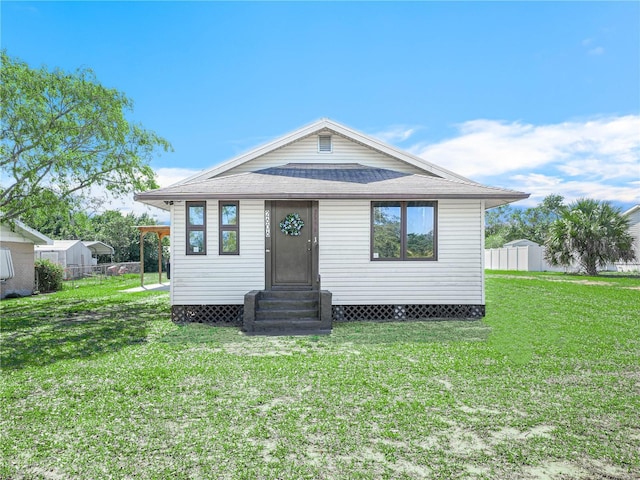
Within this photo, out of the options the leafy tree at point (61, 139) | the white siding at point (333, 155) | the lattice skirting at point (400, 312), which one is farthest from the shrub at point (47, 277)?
the lattice skirting at point (400, 312)

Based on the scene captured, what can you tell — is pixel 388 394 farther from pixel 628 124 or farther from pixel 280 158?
pixel 628 124

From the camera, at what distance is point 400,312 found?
8.80 m

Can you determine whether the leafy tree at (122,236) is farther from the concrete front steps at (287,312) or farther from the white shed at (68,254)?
the concrete front steps at (287,312)

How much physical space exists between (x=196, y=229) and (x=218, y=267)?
0.97 m

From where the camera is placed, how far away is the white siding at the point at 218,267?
8.60m

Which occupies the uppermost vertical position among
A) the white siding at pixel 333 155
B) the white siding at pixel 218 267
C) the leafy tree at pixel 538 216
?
the leafy tree at pixel 538 216

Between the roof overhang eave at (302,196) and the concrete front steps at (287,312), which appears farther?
the roof overhang eave at (302,196)

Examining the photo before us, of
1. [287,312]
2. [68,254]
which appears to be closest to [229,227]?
[287,312]

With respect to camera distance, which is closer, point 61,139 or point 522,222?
point 61,139

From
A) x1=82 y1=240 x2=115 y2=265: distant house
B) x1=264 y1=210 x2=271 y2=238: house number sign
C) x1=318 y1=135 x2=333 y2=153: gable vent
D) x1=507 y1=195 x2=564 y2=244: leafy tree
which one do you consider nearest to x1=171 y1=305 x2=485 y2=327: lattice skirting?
x1=264 y1=210 x2=271 y2=238: house number sign

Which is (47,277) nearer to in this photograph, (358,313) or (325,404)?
(358,313)

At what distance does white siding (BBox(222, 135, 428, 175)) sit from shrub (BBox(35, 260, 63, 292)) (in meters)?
12.7

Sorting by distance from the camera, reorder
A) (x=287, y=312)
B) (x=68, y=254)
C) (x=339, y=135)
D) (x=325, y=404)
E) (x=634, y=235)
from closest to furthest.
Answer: (x=325, y=404)
(x=287, y=312)
(x=339, y=135)
(x=634, y=235)
(x=68, y=254)

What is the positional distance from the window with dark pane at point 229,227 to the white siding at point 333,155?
2003mm
